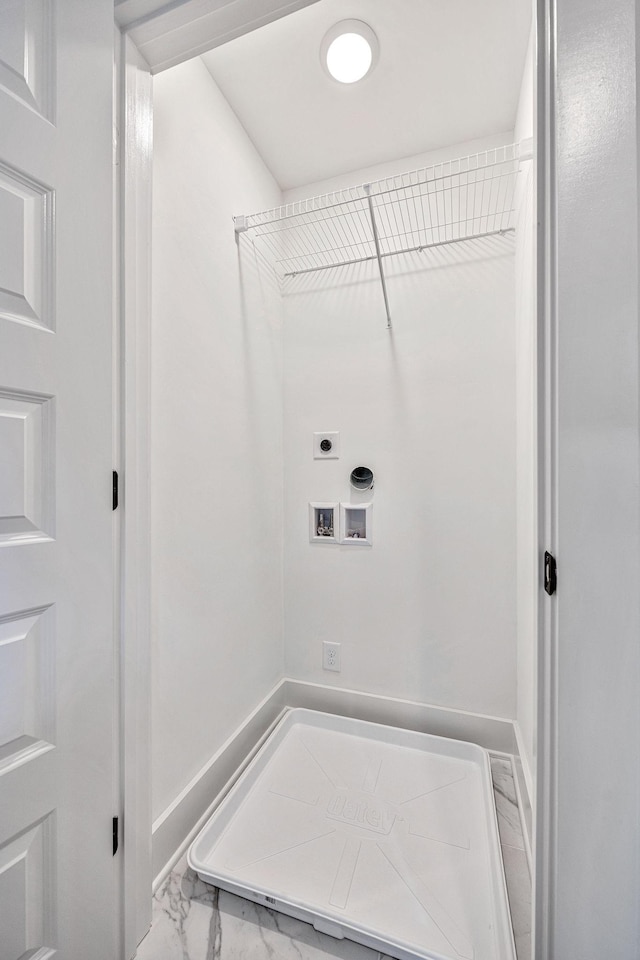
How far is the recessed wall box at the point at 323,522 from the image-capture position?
1.68 m

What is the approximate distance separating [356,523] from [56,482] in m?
1.19

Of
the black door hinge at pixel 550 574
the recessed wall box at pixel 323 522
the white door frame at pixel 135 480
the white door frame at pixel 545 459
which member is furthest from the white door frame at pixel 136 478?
the recessed wall box at pixel 323 522

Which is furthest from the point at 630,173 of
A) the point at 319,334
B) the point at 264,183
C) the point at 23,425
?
the point at 264,183

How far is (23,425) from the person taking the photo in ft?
1.98

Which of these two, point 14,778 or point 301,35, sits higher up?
point 301,35

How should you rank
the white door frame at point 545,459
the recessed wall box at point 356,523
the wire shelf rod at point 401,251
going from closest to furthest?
the white door frame at point 545,459 < the wire shelf rod at point 401,251 < the recessed wall box at point 356,523

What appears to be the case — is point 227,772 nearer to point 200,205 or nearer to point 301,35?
point 200,205

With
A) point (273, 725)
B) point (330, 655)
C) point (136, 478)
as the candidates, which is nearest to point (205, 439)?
point (136, 478)

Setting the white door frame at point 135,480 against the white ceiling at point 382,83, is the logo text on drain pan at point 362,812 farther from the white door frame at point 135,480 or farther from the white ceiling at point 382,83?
the white ceiling at point 382,83

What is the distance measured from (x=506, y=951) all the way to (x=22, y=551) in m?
1.20

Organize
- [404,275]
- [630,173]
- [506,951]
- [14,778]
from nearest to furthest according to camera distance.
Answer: [630,173] → [14,778] → [506,951] → [404,275]

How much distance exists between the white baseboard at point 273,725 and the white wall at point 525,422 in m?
0.18

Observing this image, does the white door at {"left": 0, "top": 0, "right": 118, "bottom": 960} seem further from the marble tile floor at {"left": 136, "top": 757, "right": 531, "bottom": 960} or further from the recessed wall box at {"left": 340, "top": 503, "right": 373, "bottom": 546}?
the recessed wall box at {"left": 340, "top": 503, "right": 373, "bottom": 546}

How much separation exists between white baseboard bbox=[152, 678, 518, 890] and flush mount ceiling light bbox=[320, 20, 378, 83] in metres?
2.19
